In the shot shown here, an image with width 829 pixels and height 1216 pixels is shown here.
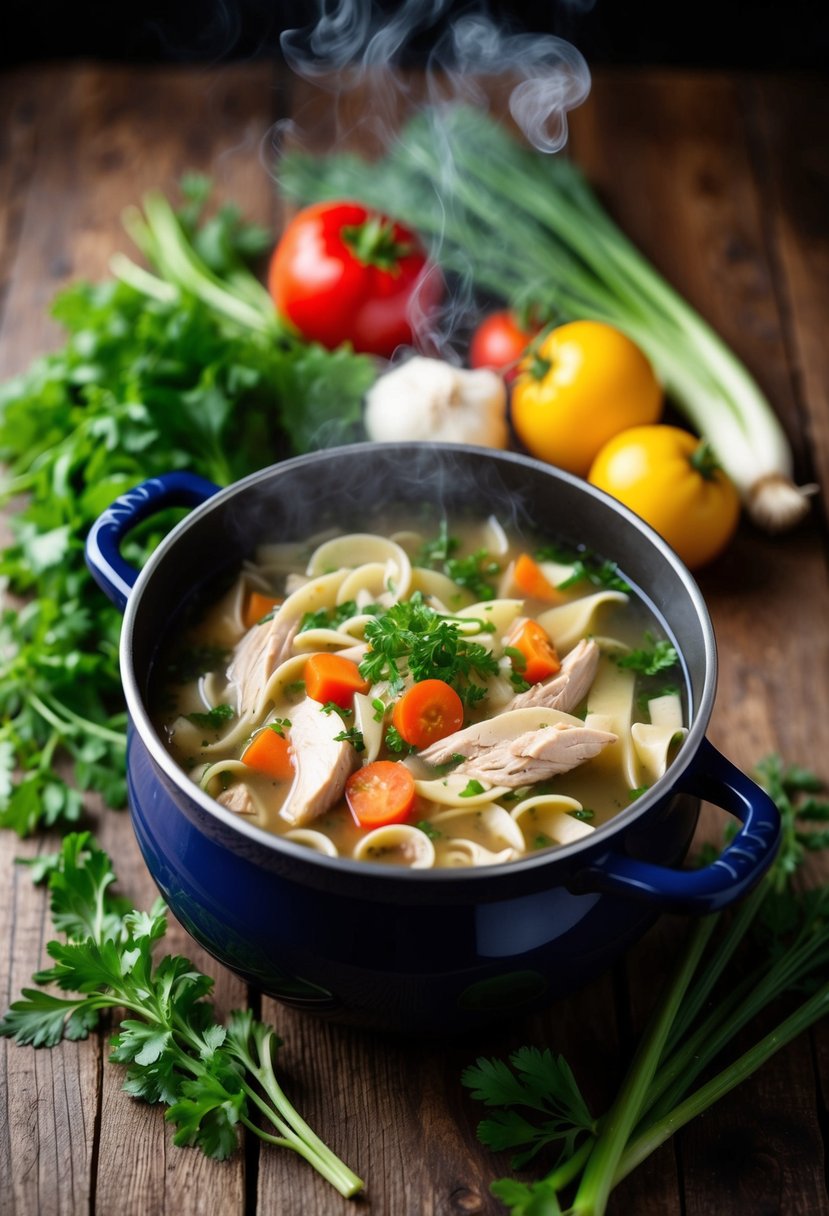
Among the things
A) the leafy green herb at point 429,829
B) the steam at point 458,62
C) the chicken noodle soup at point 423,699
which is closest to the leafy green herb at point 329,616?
the chicken noodle soup at point 423,699

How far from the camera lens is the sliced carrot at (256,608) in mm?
3248

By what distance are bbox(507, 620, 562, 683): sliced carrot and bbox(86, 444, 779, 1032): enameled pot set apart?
12.7 inches

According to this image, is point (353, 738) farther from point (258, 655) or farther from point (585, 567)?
point (585, 567)

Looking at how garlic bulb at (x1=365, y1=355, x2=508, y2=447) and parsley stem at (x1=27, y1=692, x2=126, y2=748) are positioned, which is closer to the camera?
parsley stem at (x1=27, y1=692, x2=126, y2=748)

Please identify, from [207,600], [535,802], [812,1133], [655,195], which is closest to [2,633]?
[207,600]

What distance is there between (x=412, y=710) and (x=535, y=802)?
34 centimetres

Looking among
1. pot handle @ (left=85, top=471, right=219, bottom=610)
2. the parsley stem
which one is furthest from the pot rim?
the parsley stem

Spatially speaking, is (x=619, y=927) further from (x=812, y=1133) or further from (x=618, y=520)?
(x=618, y=520)

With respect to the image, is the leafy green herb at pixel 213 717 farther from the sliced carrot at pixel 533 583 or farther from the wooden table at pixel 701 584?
the sliced carrot at pixel 533 583

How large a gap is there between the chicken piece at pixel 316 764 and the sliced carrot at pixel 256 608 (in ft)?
1.49

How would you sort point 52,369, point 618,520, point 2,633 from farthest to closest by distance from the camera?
1. point 52,369
2. point 2,633
3. point 618,520

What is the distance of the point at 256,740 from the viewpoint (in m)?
2.83

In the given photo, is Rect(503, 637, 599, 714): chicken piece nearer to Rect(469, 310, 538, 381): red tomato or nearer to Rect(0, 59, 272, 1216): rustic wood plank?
Rect(0, 59, 272, 1216): rustic wood plank

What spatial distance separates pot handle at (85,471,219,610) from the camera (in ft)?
9.66
